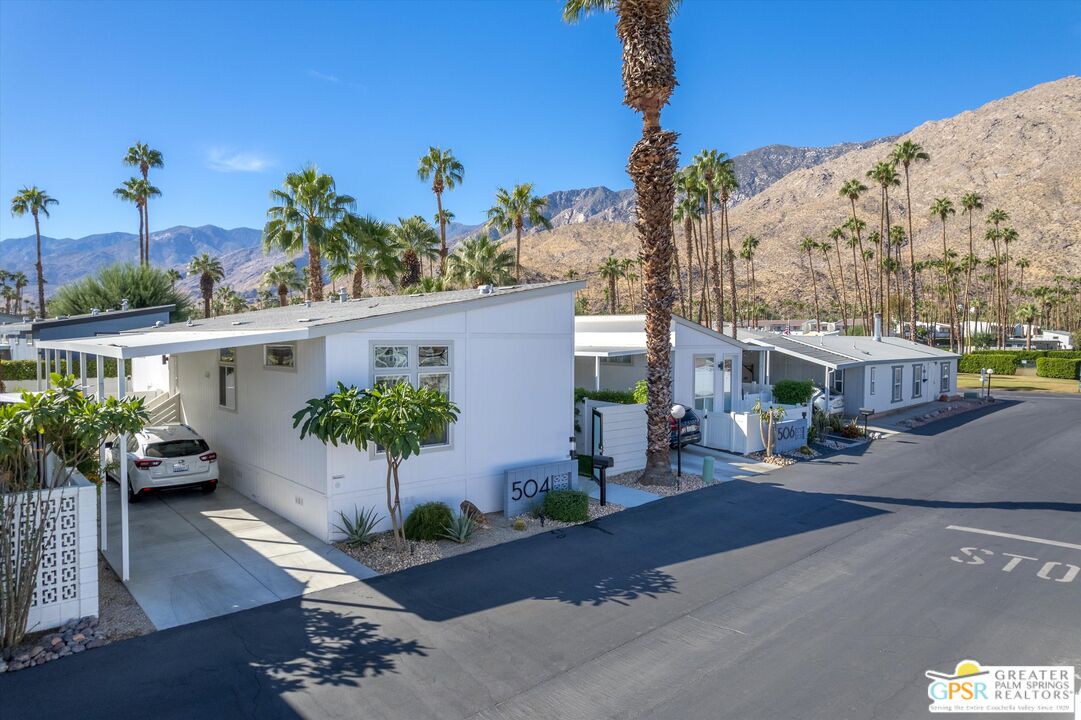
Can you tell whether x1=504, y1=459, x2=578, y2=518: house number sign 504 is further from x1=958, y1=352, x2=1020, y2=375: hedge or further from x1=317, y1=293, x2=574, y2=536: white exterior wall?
x1=958, y1=352, x2=1020, y2=375: hedge

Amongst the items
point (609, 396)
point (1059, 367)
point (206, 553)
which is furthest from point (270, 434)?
point (1059, 367)

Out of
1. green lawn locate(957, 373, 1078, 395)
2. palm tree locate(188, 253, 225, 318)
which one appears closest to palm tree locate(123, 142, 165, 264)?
palm tree locate(188, 253, 225, 318)

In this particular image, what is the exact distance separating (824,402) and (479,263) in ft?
51.5

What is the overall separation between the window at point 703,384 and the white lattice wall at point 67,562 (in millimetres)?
15644

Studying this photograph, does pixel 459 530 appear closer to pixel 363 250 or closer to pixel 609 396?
pixel 609 396

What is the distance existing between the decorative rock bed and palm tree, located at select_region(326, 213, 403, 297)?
64.0 ft

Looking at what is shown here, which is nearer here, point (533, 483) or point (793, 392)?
point (533, 483)

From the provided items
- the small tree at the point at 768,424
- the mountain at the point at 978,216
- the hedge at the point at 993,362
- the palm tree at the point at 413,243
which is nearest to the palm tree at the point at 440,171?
the palm tree at the point at 413,243

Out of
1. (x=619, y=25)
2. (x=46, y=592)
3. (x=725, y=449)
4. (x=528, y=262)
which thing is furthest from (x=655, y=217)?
(x=528, y=262)

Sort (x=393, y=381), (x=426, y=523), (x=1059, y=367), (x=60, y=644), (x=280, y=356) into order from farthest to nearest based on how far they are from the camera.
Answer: (x=1059, y=367)
(x=280, y=356)
(x=393, y=381)
(x=426, y=523)
(x=60, y=644)

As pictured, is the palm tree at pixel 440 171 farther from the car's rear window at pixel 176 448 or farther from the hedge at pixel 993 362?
the hedge at pixel 993 362

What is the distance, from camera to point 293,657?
19.6 ft

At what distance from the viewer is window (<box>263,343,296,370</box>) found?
32.6ft

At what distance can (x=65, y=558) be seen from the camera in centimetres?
638
